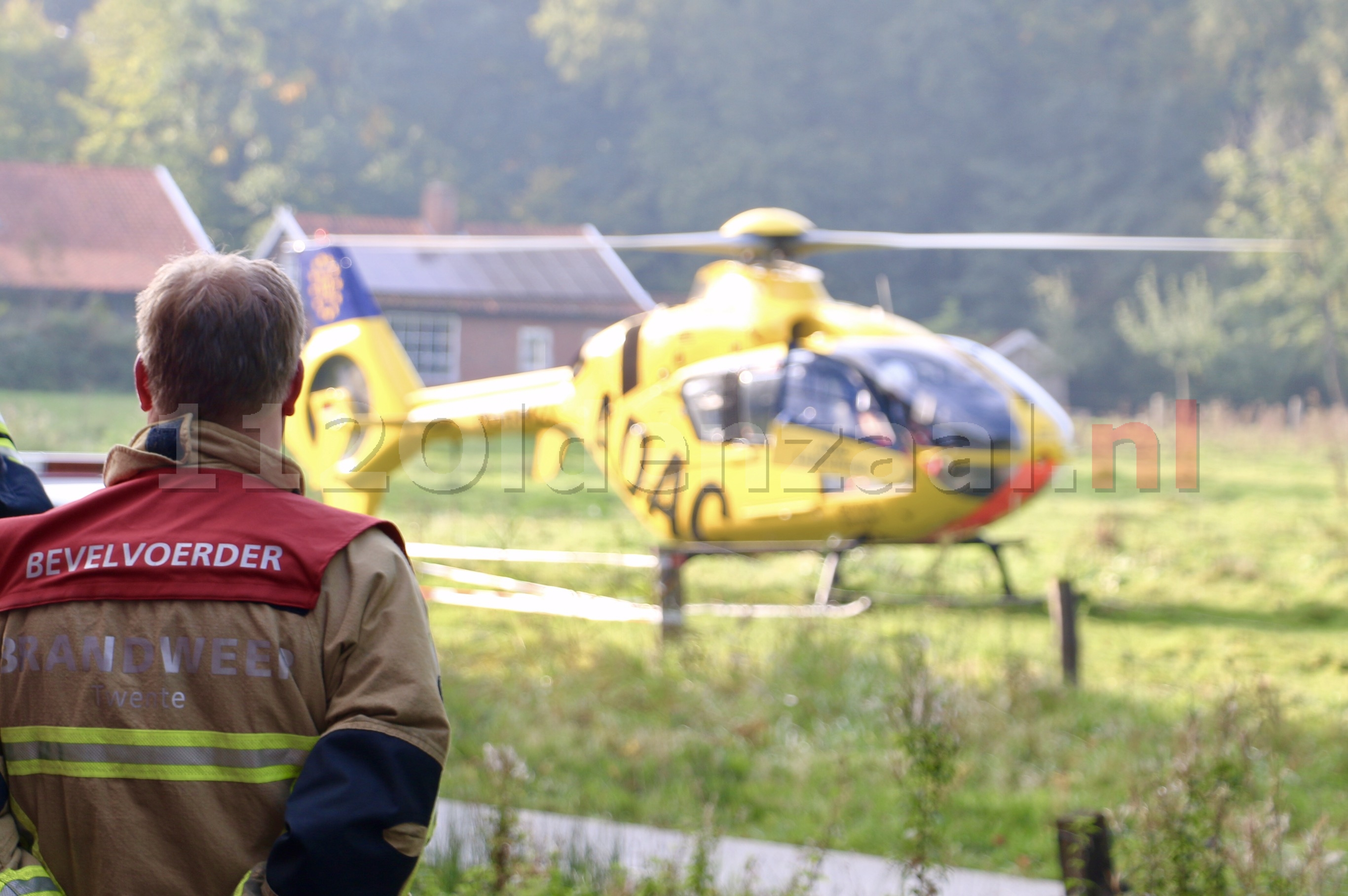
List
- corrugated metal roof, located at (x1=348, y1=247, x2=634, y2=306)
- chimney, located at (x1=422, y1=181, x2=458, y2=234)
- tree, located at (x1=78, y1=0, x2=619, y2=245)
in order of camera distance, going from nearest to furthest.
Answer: corrugated metal roof, located at (x1=348, y1=247, x2=634, y2=306), tree, located at (x1=78, y1=0, x2=619, y2=245), chimney, located at (x1=422, y1=181, x2=458, y2=234)

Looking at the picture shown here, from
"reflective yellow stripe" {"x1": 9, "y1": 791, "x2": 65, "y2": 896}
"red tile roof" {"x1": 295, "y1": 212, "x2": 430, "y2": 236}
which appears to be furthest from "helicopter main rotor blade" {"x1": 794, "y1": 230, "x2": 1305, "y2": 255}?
"red tile roof" {"x1": 295, "y1": 212, "x2": 430, "y2": 236}

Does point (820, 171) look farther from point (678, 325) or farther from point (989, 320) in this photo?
point (678, 325)

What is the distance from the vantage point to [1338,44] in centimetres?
3853

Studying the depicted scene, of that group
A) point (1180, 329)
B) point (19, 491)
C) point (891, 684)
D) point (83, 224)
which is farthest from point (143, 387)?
point (1180, 329)

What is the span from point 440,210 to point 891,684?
2786cm

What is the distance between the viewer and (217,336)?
144 centimetres

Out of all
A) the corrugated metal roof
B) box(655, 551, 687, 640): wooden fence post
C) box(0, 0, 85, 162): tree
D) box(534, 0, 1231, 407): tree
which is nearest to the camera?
box(655, 551, 687, 640): wooden fence post

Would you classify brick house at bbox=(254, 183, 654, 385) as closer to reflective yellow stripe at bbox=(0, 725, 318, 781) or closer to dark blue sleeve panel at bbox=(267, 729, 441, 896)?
reflective yellow stripe at bbox=(0, 725, 318, 781)

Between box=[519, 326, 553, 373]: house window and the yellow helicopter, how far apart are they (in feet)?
44.4

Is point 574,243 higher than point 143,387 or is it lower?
higher

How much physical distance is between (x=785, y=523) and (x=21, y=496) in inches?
242

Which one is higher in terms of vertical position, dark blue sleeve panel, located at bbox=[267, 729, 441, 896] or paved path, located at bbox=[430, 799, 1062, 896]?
dark blue sleeve panel, located at bbox=[267, 729, 441, 896]

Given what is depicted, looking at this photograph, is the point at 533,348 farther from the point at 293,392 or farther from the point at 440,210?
the point at 293,392

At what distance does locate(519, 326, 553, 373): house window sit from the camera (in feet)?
72.3
